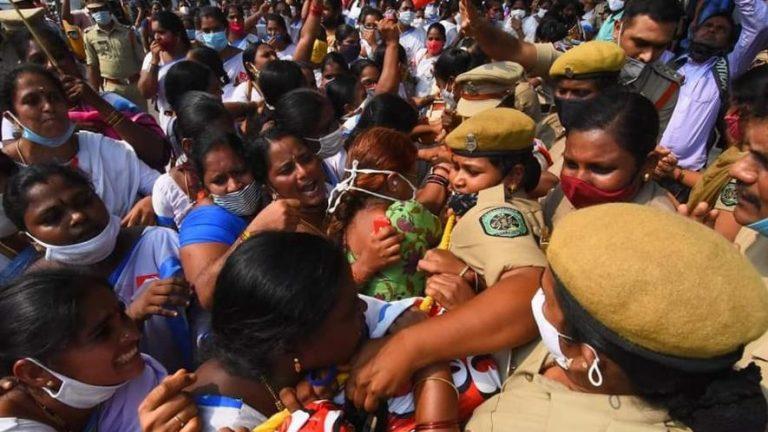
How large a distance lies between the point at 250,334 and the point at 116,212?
233cm

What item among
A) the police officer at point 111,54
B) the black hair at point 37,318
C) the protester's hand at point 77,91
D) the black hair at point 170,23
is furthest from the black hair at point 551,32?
the black hair at point 37,318

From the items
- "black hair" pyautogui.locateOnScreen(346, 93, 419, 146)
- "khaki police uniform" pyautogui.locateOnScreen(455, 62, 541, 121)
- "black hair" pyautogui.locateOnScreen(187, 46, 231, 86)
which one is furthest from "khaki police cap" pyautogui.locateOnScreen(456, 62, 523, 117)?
"black hair" pyautogui.locateOnScreen(187, 46, 231, 86)

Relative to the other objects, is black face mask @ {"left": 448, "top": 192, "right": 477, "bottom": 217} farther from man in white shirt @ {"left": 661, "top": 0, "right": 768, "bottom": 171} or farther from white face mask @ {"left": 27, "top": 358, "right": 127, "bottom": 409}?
man in white shirt @ {"left": 661, "top": 0, "right": 768, "bottom": 171}

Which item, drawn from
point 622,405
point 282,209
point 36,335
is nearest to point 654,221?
point 622,405

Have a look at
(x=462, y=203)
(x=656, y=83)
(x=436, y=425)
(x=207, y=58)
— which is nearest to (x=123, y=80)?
(x=207, y=58)

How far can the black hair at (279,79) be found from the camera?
13.2 ft

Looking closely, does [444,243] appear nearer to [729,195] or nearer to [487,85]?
[729,195]

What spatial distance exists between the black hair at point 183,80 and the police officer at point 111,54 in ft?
9.64

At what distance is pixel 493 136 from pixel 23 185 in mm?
2131

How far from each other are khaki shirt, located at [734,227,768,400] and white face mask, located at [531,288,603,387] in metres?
0.52

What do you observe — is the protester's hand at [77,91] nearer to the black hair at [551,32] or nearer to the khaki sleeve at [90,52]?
the khaki sleeve at [90,52]

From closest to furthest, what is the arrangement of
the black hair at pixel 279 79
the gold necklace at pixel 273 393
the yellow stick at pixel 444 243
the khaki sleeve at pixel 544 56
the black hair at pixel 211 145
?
the gold necklace at pixel 273 393
the yellow stick at pixel 444 243
the black hair at pixel 211 145
the khaki sleeve at pixel 544 56
the black hair at pixel 279 79

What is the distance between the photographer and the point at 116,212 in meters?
3.19

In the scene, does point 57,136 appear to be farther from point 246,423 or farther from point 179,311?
point 246,423
